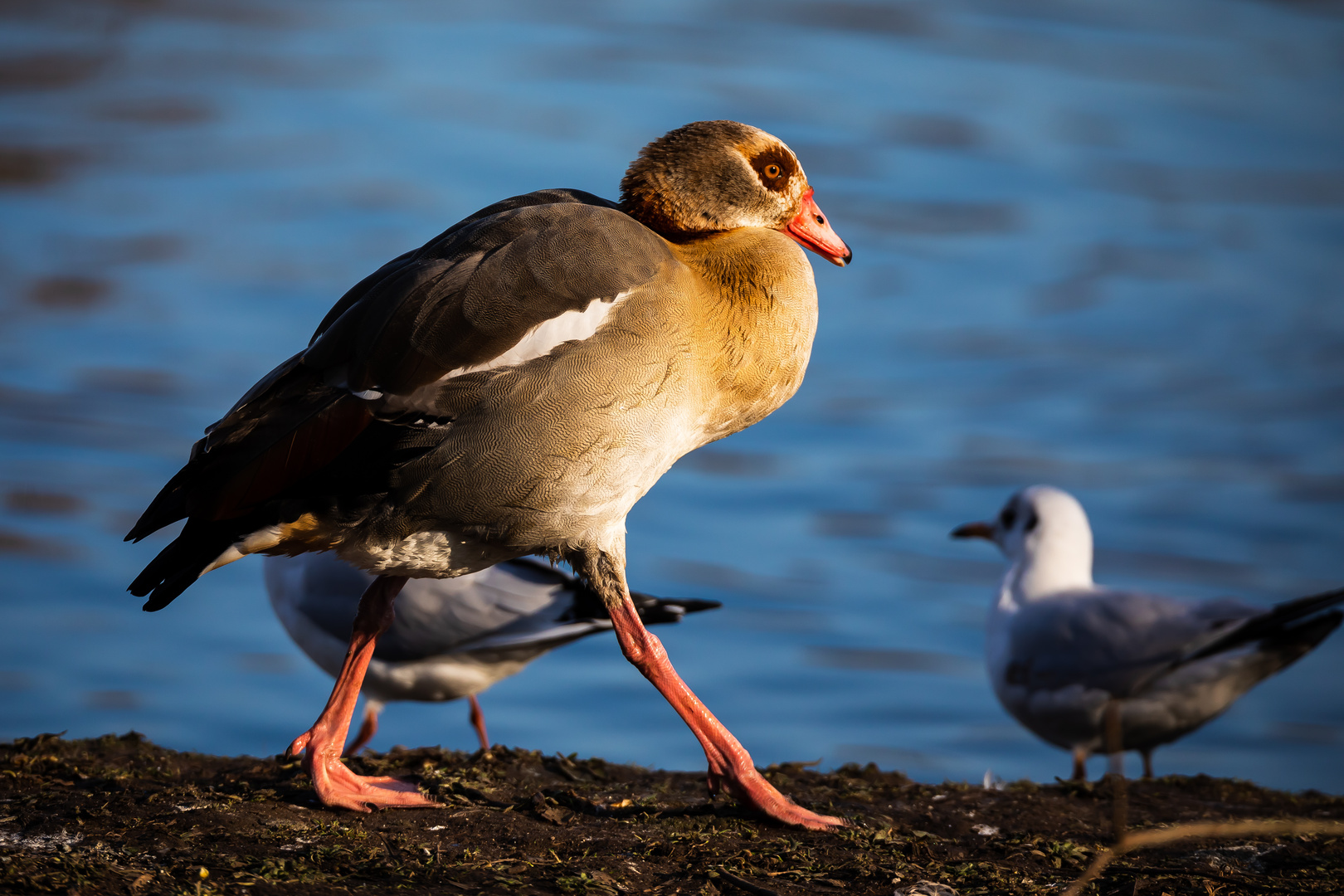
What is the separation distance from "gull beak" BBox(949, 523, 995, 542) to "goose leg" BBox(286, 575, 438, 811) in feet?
16.5

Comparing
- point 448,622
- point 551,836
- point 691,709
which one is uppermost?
point 448,622

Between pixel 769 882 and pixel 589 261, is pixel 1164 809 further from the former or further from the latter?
pixel 589 261

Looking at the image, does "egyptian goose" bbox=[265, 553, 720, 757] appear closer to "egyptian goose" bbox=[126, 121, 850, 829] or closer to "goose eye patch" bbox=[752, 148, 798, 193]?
"egyptian goose" bbox=[126, 121, 850, 829]

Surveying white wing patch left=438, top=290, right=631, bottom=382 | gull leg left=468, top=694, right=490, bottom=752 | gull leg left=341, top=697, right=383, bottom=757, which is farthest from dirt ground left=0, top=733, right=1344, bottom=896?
gull leg left=468, top=694, right=490, bottom=752

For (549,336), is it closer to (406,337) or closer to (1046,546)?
(406,337)

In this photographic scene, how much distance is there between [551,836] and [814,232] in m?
2.17

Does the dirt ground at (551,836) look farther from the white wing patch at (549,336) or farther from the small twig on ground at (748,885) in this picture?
the white wing patch at (549,336)

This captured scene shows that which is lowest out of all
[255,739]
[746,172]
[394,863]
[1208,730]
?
[394,863]

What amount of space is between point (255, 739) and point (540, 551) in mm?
5260

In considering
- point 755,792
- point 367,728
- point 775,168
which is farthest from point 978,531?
point 755,792

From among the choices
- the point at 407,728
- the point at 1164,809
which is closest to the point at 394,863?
the point at 1164,809

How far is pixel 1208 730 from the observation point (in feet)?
29.9

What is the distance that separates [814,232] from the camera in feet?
14.7

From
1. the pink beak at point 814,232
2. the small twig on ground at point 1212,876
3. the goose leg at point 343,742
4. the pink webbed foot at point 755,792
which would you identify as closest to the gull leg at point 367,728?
the goose leg at point 343,742
